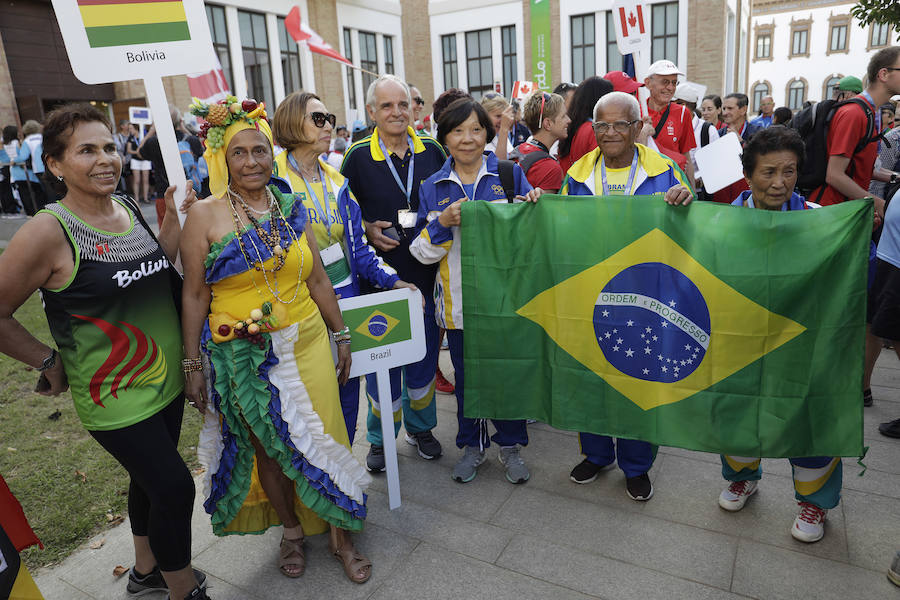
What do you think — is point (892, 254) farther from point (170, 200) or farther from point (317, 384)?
point (170, 200)

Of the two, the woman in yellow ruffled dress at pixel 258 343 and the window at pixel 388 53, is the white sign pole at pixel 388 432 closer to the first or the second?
the woman in yellow ruffled dress at pixel 258 343

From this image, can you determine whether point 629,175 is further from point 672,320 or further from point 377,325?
point 377,325

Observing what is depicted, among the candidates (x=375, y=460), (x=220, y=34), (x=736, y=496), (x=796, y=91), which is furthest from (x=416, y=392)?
(x=796, y=91)

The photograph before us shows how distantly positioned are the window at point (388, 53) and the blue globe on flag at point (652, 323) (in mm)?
32221

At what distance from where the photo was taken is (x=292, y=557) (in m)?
2.75

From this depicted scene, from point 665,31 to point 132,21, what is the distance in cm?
3136

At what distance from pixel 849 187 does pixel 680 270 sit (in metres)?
1.95

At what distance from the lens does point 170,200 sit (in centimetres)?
248

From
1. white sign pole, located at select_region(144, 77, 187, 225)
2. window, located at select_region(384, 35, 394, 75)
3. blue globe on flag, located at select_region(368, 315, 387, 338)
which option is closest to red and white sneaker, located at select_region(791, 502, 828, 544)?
blue globe on flag, located at select_region(368, 315, 387, 338)

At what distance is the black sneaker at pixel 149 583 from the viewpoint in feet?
8.71

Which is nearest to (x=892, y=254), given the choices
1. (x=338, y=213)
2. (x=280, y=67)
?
(x=338, y=213)

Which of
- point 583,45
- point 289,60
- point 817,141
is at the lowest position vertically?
point 817,141

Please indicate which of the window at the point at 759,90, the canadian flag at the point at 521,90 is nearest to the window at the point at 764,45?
the window at the point at 759,90

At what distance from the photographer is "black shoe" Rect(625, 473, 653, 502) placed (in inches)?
123
